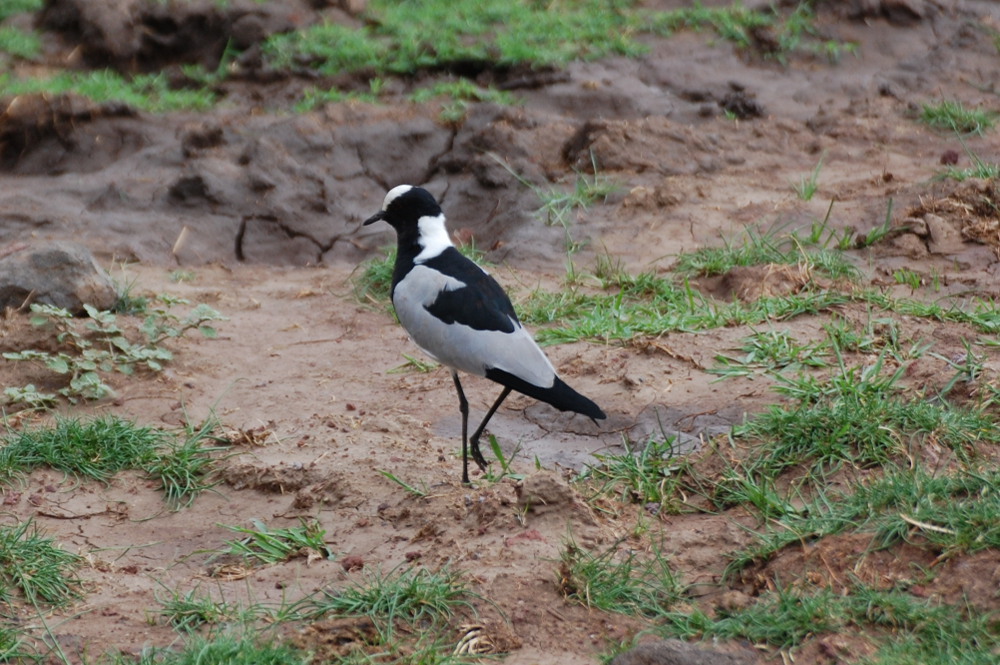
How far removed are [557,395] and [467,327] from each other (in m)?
0.43

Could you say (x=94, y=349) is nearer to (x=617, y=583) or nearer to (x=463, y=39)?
(x=617, y=583)

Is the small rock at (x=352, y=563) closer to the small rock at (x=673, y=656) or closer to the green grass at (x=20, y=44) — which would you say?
the small rock at (x=673, y=656)

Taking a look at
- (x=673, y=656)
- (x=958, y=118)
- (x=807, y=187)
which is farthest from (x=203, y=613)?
(x=958, y=118)

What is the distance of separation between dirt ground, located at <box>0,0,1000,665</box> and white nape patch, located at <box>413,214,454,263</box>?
701mm

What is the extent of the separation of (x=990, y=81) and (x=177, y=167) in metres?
5.33

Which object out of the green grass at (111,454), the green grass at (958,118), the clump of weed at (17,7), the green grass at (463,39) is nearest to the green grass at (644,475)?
the green grass at (111,454)

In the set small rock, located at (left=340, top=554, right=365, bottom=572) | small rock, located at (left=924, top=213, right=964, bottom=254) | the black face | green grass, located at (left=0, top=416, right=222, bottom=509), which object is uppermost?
the black face

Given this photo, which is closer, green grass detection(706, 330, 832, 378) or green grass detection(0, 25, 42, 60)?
green grass detection(706, 330, 832, 378)

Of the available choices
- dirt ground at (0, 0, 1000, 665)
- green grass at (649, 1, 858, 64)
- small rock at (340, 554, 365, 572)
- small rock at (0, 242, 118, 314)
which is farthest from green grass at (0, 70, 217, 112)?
small rock at (340, 554, 365, 572)

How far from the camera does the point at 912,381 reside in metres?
4.29

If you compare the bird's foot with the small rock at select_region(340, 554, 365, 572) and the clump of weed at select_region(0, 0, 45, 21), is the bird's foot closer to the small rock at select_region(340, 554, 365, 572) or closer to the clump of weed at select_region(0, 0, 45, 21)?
the small rock at select_region(340, 554, 365, 572)

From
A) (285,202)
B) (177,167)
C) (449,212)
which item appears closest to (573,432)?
(449,212)

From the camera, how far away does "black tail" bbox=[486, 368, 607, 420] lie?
3875 millimetres

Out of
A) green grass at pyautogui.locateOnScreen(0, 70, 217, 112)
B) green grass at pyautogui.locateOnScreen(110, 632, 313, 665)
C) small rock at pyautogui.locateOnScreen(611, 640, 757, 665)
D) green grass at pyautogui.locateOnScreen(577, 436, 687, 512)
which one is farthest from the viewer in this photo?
green grass at pyautogui.locateOnScreen(0, 70, 217, 112)
